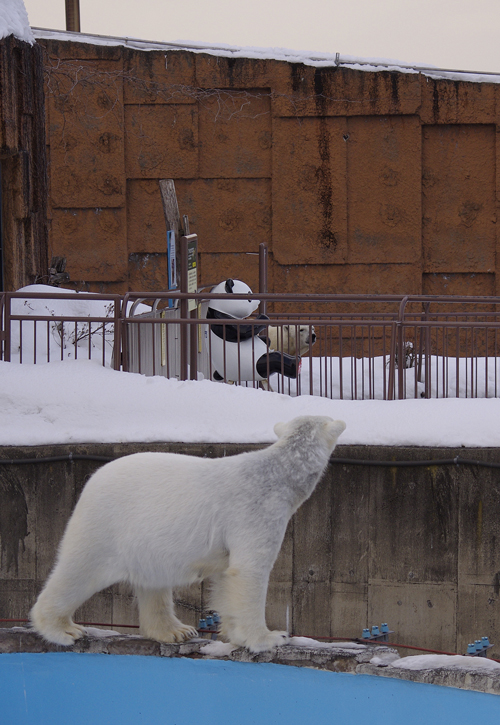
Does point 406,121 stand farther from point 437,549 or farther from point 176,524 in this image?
point 176,524

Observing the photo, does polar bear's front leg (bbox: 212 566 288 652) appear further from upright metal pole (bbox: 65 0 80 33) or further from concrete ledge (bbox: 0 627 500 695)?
upright metal pole (bbox: 65 0 80 33)

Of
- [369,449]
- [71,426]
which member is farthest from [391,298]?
[71,426]

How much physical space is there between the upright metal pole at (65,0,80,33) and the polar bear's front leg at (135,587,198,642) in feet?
54.6

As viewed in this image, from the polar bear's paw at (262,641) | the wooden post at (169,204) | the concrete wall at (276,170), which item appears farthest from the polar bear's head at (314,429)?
the concrete wall at (276,170)

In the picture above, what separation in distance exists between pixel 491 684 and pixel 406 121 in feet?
42.0

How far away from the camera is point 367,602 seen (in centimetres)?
570

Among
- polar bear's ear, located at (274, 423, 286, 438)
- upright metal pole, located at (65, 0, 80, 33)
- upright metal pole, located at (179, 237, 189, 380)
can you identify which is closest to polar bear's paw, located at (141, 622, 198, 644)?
polar bear's ear, located at (274, 423, 286, 438)

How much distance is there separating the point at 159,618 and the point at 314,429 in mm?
1209

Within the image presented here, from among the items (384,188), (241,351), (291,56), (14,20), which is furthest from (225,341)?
(291,56)

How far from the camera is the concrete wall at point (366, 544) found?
18.4 ft

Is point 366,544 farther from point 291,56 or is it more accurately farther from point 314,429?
point 291,56

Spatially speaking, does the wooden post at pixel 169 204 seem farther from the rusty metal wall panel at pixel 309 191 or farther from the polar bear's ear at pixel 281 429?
the rusty metal wall panel at pixel 309 191

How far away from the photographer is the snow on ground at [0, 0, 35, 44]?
29.5 feet

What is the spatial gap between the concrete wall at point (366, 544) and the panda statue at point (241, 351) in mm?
1617
